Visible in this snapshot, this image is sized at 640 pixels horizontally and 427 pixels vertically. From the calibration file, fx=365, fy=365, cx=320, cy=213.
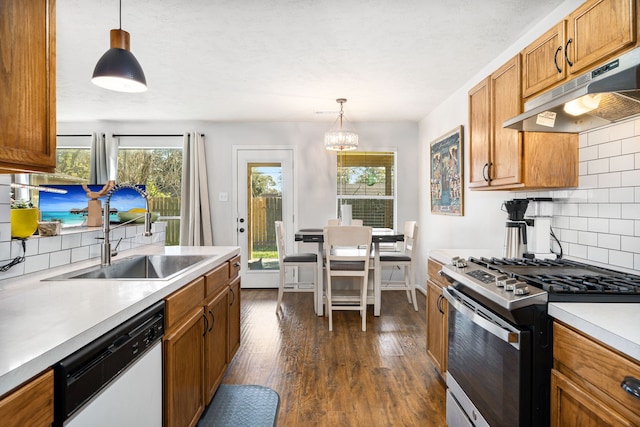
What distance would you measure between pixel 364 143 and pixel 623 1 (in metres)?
3.90

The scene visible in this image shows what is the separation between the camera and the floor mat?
6.57ft

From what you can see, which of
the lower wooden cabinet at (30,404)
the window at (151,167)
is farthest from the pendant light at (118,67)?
the window at (151,167)

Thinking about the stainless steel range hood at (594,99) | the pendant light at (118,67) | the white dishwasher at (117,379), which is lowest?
the white dishwasher at (117,379)

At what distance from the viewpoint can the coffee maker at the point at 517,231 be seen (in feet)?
7.02

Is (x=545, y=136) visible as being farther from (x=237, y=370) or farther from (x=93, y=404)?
(x=237, y=370)

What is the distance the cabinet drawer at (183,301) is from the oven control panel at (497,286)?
49.1 inches

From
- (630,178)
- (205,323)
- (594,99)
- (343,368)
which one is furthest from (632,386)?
(343,368)

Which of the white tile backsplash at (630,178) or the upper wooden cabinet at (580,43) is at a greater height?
the upper wooden cabinet at (580,43)

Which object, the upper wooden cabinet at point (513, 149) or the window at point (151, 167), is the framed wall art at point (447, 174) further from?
the window at point (151, 167)

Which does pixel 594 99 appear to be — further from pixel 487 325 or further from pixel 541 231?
pixel 487 325

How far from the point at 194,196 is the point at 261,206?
925 millimetres

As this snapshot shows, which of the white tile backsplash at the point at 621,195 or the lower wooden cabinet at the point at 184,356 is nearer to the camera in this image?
the lower wooden cabinet at the point at 184,356

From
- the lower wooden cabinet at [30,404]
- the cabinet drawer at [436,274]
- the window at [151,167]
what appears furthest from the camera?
the window at [151,167]

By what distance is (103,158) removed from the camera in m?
5.10
